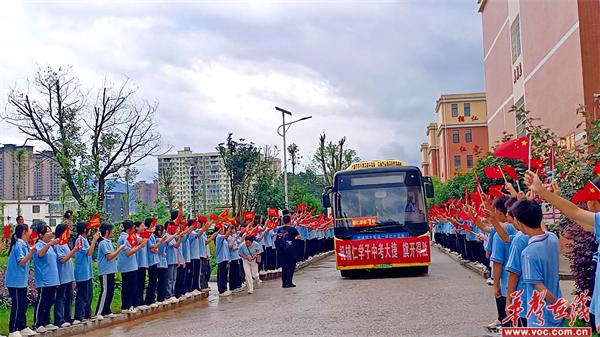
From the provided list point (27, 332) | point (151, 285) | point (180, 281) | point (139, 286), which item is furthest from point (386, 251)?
point (27, 332)

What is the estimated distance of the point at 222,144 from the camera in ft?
124

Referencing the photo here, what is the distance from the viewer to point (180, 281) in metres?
15.1

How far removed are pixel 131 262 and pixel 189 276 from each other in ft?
10.0

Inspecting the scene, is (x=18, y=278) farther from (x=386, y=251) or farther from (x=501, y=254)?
(x=386, y=251)

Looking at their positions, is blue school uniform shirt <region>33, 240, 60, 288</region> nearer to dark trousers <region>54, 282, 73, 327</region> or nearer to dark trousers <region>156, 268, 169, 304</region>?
dark trousers <region>54, 282, 73, 327</region>

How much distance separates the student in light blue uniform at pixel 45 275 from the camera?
420 inches

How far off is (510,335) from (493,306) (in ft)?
25.1

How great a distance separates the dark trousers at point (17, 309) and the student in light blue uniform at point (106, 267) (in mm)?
1866

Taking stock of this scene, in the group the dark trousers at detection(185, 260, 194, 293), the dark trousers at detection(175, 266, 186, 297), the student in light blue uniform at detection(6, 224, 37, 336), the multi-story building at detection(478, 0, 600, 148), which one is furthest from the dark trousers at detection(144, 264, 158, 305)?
the multi-story building at detection(478, 0, 600, 148)

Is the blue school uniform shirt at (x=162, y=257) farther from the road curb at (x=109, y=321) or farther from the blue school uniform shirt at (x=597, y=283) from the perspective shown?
the blue school uniform shirt at (x=597, y=283)

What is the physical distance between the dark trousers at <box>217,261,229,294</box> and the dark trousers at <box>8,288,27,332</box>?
21.0ft

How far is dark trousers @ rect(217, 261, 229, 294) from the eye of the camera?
1642 cm

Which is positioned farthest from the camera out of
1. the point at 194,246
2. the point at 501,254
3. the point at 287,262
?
Result: the point at 287,262

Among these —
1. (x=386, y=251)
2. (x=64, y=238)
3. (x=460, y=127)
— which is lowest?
(x=386, y=251)
